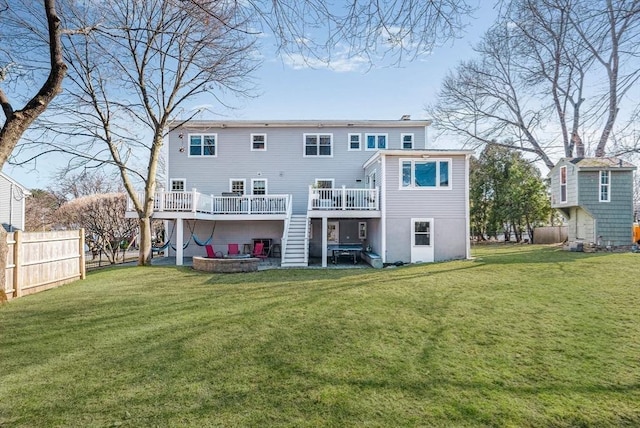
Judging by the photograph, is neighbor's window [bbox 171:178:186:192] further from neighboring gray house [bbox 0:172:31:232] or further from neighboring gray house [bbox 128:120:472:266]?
neighboring gray house [bbox 0:172:31:232]

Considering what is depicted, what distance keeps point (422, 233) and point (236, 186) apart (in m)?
9.48

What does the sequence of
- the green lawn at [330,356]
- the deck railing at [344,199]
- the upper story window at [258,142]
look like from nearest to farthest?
the green lawn at [330,356] < the deck railing at [344,199] < the upper story window at [258,142]

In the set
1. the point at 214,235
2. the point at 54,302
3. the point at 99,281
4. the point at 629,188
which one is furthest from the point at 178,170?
the point at 629,188

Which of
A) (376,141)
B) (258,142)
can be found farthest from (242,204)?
(376,141)

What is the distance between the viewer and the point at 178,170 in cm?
1697

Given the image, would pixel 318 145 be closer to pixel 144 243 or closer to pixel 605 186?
pixel 144 243

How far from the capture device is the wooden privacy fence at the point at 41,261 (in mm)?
7863

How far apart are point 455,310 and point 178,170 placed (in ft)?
49.5

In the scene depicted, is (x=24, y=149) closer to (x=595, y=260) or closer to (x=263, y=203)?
(x=263, y=203)

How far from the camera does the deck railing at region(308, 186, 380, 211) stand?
1347 centimetres

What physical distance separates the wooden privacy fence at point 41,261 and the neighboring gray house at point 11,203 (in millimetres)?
12655

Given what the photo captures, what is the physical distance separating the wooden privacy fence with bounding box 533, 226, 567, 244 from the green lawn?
49.5 feet

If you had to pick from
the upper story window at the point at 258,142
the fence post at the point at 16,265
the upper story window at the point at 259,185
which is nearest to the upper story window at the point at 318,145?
the upper story window at the point at 258,142

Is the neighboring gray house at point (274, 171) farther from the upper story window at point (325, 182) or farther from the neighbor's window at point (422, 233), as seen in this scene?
the neighbor's window at point (422, 233)
